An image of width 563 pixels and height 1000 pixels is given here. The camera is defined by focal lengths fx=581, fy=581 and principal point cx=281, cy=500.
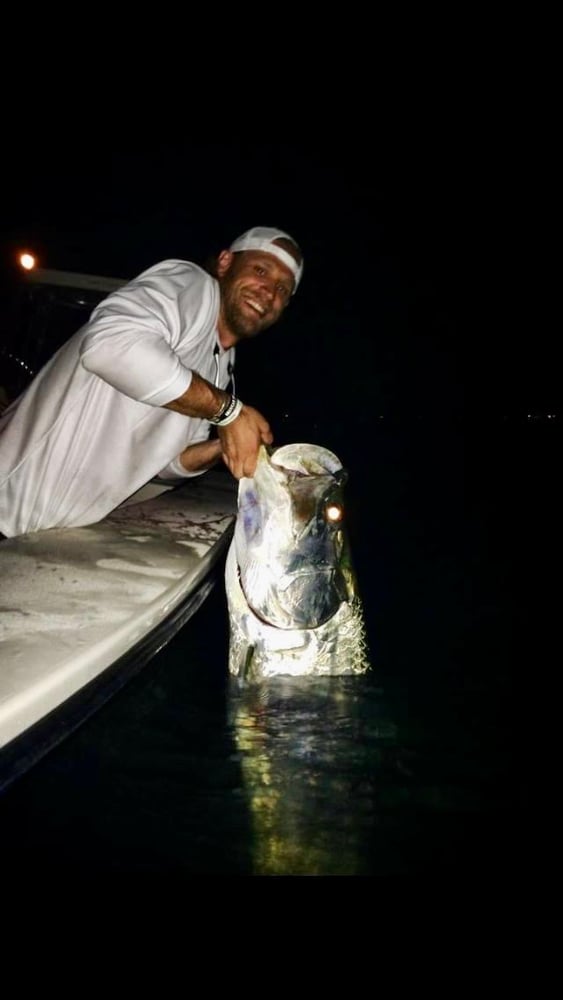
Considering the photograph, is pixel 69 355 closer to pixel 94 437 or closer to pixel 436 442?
pixel 94 437

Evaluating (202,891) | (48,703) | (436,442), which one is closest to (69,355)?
(48,703)

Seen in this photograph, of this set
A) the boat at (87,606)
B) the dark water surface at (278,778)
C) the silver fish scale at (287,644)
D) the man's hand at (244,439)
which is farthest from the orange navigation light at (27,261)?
the silver fish scale at (287,644)

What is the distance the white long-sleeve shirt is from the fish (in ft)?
1.35

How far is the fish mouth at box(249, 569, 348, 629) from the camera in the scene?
191 cm

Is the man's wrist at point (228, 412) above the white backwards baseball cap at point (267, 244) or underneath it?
underneath

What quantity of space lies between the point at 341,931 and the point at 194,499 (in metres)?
2.59

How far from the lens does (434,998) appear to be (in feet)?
4.80

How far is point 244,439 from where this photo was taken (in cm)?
Answer: 192

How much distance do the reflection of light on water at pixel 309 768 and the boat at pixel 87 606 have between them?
0.49 m

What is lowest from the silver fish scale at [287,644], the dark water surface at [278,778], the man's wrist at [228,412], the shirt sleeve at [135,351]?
the dark water surface at [278,778]

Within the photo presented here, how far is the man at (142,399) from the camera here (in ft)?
5.71

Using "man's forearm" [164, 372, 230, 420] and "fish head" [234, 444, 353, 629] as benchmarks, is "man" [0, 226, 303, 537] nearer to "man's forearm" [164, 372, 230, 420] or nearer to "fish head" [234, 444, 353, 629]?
"man's forearm" [164, 372, 230, 420]

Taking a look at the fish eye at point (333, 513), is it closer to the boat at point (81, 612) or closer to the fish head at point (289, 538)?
the fish head at point (289, 538)

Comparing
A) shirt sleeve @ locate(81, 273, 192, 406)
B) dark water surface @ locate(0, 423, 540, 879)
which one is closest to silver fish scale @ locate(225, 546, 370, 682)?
dark water surface @ locate(0, 423, 540, 879)
